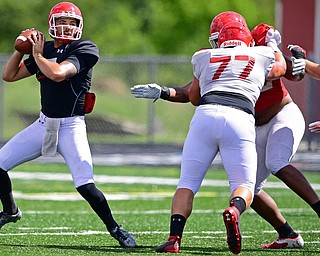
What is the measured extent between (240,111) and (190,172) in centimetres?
55

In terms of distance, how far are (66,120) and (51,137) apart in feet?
0.57

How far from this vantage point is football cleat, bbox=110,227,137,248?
7461 mm

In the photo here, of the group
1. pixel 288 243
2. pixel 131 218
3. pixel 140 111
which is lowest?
pixel 140 111

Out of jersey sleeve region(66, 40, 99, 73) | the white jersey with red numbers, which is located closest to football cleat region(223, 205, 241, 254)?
the white jersey with red numbers

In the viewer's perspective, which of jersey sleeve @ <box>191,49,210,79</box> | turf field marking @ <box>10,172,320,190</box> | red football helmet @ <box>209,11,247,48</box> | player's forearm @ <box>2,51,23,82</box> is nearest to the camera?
jersey sleeve @ <box>191,49,210,79</box>

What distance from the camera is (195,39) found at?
120ft

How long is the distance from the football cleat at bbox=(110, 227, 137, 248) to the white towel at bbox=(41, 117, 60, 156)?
75 cm

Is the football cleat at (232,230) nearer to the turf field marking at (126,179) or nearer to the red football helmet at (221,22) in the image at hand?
the red football helmet at (221,22)

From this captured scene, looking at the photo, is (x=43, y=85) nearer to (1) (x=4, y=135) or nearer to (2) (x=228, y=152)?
(2) (x=228, y=152)

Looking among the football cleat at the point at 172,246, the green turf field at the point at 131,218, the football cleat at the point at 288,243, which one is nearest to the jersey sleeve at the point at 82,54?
the green turf field at the point at 131,218

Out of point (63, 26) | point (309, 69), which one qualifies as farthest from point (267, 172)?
point (63, 26)

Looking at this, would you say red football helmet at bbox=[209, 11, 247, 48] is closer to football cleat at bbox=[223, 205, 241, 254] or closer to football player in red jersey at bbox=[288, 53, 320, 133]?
football player in red jersey at bbox=[288, 53, 320, 133]

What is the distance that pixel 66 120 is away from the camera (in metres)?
7.57

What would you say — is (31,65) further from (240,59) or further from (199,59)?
(240,59)
